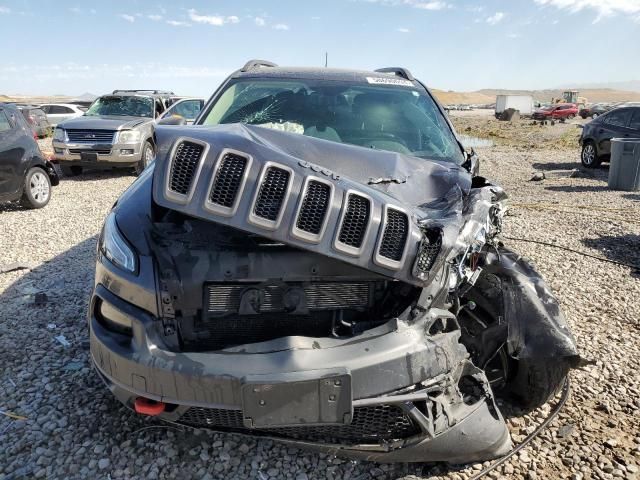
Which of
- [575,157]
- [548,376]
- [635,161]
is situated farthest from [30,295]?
[575,157]

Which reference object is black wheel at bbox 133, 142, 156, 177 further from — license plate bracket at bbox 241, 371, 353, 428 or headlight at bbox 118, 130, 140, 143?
license plate bracket at bbox 241, 371, 353, 428

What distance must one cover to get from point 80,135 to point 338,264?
10.0 metres

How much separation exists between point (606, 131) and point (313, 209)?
44.7 feet

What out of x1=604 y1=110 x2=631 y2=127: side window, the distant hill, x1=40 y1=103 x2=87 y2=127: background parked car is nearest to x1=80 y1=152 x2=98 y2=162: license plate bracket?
x1=604 y1=110 x2=631 y2=127: side window

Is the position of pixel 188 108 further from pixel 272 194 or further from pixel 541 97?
pixel 541 97

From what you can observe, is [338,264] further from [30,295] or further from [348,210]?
[30,295]

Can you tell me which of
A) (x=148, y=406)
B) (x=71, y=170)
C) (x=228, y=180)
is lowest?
(x=71, y=170)

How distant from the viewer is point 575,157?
16500 millimetres

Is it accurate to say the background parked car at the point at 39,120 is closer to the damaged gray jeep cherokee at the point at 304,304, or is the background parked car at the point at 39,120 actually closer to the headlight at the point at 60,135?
the headlight at the point at 60,135

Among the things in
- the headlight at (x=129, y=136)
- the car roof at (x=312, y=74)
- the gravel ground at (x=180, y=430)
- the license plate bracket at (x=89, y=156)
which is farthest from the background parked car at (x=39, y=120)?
the car roof at (x=312, y=74)

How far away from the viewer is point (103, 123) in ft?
34.6

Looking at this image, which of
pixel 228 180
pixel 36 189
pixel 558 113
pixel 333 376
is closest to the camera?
pixel 333 376

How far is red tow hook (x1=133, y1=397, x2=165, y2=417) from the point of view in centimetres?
209

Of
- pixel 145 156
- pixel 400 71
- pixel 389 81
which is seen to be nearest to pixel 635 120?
pixel 400 71
